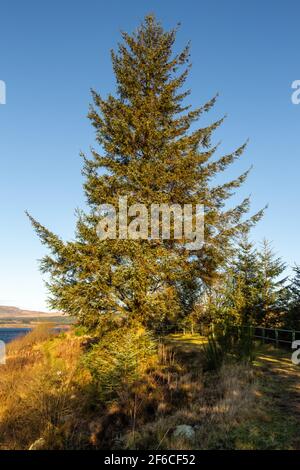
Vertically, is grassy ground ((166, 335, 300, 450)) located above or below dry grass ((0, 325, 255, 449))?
above

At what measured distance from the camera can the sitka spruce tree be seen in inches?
454

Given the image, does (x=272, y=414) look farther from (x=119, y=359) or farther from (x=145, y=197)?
(x=145, y=197)

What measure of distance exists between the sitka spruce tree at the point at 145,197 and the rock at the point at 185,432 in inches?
206

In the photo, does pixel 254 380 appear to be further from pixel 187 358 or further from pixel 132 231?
pixel 132 231

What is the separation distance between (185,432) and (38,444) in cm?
289

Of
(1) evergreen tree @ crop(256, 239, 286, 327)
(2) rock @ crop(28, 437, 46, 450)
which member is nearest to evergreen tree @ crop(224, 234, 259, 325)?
(1) evergreen tree @ crop(256, 239, 286, 327)

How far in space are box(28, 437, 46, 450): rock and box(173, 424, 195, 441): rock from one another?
261 centimetres

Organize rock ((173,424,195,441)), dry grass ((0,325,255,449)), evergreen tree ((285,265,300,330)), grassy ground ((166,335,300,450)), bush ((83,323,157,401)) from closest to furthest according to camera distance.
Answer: grassy ground ((166,335,300,450)) < rock ((173,424,195,441)) < dry grass ((0,325,255,449)) < bush ((83,323,157,401)) < evergreen tree ((285,265,300,330))

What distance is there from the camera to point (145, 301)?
37.9 ft

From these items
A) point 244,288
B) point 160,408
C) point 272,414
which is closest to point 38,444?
point 160,408

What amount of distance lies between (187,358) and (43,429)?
6023 mm

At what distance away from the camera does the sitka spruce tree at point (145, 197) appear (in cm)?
1153

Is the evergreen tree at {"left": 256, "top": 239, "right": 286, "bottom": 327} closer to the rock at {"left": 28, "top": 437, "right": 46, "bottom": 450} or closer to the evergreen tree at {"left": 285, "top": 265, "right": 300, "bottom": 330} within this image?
the evergreen tree at {"left": 285, "top": 265, "right": 300, "bottom": 330}
